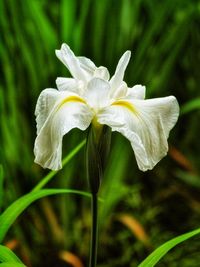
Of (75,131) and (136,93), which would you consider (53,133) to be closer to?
(136,93)

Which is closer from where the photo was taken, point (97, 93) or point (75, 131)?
Result: point (97, 93)

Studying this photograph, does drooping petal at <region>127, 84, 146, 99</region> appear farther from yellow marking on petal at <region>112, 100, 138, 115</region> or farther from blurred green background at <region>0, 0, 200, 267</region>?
blurred green background at <region>0, 0, 200, 267</region>

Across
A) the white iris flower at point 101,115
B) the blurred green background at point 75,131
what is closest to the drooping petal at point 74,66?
the white iris flower at point 101,115

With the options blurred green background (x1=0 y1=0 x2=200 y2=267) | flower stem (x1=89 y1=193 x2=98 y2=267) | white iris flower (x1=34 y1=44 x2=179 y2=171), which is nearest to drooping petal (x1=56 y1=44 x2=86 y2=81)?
white iris flower (x1=34 y1=44 x2=179 y2=171)

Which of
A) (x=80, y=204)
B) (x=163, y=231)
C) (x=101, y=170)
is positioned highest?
(x=101, y=170)

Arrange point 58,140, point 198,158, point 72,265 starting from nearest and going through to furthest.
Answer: point 58,140, point 72,265, point 198,158

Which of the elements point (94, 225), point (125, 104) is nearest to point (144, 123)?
point (125, 104)

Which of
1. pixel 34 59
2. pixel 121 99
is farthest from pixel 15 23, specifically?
pixel 121 99

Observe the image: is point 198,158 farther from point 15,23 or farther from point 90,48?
point 15,23
